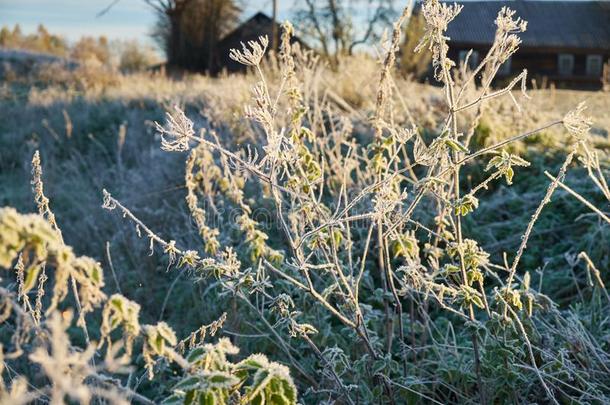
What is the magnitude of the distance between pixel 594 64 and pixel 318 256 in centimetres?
A: 2587

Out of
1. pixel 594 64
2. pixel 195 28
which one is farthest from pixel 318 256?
pixel 594 64

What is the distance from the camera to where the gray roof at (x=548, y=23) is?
24.2m

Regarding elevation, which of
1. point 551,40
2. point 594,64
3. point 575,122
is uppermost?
point 551,40

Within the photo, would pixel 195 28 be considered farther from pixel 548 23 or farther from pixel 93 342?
pixel 93 342

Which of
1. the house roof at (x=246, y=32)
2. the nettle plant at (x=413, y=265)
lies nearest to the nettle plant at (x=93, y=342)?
the nettle plant at (x=413, y=265)

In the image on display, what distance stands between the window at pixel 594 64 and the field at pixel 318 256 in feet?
56.2

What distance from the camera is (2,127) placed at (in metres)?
10.8

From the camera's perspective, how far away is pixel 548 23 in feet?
82.9

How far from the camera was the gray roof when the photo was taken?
24219 millimetres

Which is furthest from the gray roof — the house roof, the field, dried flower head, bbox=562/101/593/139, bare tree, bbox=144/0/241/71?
dried flower head, bbox=562/101/593/139

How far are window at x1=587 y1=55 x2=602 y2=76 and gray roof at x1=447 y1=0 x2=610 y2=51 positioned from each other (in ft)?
2.00

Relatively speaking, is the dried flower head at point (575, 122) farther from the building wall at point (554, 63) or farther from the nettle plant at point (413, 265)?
the building wall at point (554, 63)

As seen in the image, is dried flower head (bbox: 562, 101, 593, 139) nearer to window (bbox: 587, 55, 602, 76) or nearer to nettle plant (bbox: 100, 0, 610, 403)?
nettle plant (bbox: 100, 0, 610, 403)

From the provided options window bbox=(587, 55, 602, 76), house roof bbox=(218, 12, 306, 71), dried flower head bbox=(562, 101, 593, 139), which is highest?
house roof bbox=(218, 12, 306, 71)
